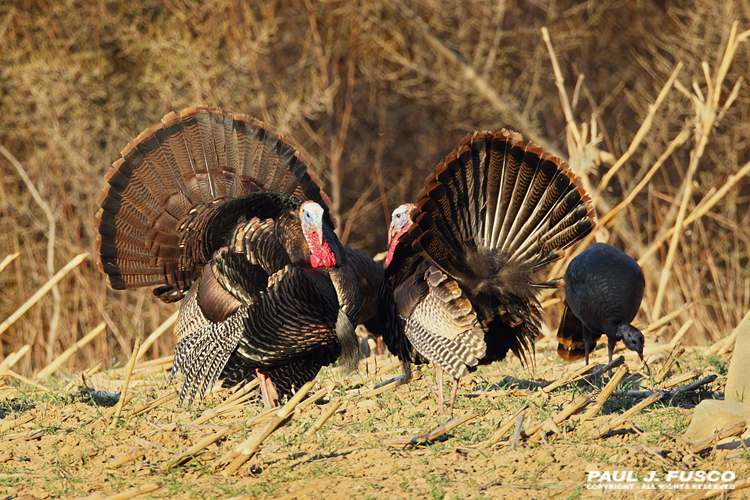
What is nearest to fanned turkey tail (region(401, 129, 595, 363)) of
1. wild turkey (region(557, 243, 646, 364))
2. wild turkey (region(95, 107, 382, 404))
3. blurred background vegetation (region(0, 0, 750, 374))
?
wild turkey (region(557, 243, 646, 364))

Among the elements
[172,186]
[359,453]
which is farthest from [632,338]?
[172,186]

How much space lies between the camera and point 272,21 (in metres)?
10.7

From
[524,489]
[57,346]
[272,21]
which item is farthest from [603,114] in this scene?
[524,489]

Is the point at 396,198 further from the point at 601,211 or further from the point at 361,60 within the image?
the point at 601,211

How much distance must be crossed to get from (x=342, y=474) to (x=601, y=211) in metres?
7.84

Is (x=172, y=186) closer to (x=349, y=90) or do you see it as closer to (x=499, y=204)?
(x=499, y=204)

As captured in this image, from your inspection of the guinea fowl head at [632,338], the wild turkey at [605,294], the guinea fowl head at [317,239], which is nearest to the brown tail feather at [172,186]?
the guinea fowl head at [317,239]

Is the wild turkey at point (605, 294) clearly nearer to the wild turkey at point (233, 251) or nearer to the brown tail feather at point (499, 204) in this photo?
the brown tail feather at point (499, 204)

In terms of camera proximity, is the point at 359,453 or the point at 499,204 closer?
the point at 359,453

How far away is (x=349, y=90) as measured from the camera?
433 inches

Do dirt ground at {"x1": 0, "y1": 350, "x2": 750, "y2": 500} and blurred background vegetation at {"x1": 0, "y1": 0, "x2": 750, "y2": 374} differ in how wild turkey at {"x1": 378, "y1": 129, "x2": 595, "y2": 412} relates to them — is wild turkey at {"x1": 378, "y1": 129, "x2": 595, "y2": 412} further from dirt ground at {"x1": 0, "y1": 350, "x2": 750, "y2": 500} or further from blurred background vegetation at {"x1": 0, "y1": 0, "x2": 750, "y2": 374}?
blurred background vegetation at {"x1": 0, "y1": 0, "x2": 750, "y2": 374}

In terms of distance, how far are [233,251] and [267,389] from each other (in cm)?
82

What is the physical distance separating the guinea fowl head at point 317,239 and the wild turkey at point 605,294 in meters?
1.49

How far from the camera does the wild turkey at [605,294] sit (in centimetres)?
397
